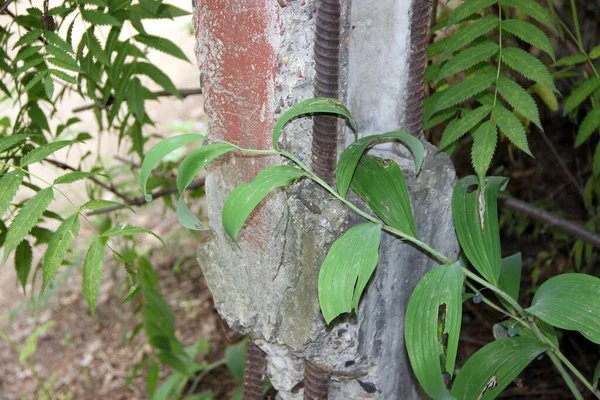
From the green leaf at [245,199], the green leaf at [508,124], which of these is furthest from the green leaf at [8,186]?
the green leaf at [508,124]

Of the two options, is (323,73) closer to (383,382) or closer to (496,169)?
(383,382)

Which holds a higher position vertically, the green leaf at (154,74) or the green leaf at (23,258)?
the green leaf at (154,74)

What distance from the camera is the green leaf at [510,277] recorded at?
1345 millimetres

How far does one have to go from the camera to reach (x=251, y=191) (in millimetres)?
1022

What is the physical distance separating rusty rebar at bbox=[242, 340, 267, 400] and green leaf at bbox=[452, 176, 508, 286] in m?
0.51

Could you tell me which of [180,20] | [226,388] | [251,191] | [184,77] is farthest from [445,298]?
[180,20]

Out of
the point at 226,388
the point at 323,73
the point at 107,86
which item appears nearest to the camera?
the point at 323,73

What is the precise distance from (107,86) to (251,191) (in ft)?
3.23

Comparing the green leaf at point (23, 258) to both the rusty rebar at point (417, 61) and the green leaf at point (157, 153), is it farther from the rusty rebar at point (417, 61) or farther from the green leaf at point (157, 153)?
the rusty rebar at point (417, 61)

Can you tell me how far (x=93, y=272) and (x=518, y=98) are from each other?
0.83 meters

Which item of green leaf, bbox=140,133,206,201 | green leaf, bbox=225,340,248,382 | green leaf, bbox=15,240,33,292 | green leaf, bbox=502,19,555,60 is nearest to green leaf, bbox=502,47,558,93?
green leaf, bbox=502,19,555,60

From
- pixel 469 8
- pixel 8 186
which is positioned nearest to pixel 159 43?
pixel 8 186

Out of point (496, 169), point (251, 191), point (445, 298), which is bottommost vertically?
point (445, 298)

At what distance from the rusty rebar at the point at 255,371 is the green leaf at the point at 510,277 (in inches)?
20.3
